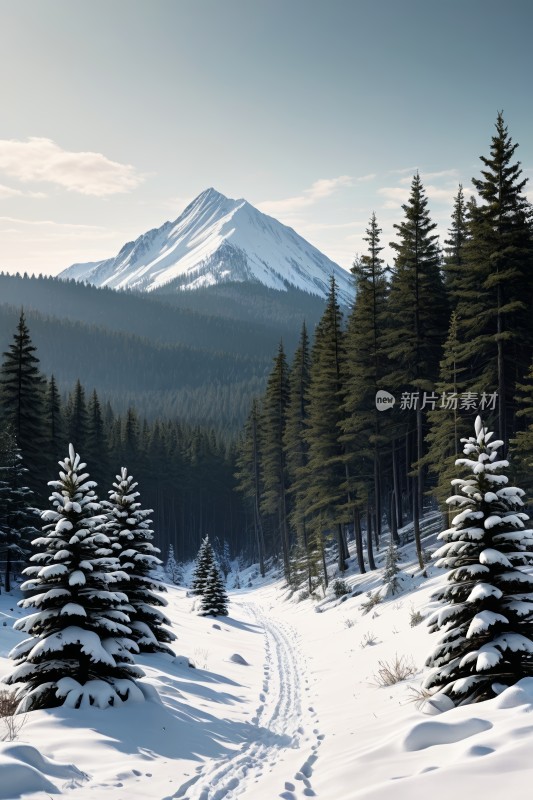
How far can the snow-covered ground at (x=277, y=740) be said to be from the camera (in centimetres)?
636

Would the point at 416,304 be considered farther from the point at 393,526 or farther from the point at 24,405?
the point at 24,405

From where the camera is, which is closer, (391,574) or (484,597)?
(484,597)

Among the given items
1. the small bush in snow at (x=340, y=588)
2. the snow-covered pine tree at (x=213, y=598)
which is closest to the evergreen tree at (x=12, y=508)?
the snow-covered pine tree at (x=213, y=598)

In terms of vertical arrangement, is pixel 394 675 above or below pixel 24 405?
below

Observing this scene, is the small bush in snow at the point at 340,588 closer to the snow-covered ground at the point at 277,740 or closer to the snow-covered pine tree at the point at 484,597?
the snow-covered ground at the point at 277,740

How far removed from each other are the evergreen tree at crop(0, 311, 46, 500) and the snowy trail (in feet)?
70.5

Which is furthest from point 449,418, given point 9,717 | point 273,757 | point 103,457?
point 103,457

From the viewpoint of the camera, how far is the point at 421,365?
28156 mm

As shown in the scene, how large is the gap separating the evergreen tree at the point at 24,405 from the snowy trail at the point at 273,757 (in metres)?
21.5

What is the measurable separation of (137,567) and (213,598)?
1643 centimetres

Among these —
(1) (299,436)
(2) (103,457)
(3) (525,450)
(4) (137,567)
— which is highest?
(3) (525,450)

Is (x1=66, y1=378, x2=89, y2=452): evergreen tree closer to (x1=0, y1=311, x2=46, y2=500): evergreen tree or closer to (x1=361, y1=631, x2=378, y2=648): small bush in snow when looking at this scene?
(x1=0, y1=311, x2=46, y2=500): evergreen tree

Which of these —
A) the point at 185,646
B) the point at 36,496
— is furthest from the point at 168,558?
the point at 185,646

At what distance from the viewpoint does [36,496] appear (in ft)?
106
